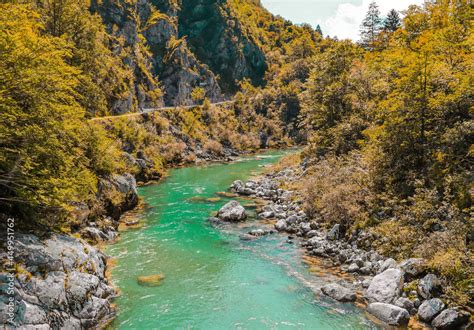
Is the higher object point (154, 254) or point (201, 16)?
point (201, 16)

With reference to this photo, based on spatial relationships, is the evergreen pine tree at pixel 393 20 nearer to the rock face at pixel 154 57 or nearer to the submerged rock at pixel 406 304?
the rock face at pixel 154 57

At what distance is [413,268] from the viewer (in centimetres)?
1747

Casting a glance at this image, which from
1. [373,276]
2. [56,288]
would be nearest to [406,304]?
[373,276]

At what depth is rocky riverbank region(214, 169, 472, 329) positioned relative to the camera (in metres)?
14.9

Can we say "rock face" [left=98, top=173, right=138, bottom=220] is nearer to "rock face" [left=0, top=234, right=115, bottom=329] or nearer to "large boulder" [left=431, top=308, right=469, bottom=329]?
"rock face" [left=0, top=234, right=115, bottom=329]

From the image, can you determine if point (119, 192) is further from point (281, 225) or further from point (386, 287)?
point (386, 287)

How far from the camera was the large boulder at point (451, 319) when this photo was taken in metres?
14.1

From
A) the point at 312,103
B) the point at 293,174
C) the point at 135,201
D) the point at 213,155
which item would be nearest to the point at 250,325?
the point at 135,201

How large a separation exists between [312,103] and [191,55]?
8772 centimetres

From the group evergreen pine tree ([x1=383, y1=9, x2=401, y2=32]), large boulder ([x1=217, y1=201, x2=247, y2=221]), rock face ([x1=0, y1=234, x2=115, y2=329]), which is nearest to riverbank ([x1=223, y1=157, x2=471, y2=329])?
large boulder ([x1=217, y1=201, x2=247, y2=221])

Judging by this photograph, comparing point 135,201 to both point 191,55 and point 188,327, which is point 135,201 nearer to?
point 188,327

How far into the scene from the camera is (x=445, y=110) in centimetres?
2227

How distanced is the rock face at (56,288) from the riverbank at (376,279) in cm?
1126

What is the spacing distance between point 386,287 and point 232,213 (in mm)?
15678
